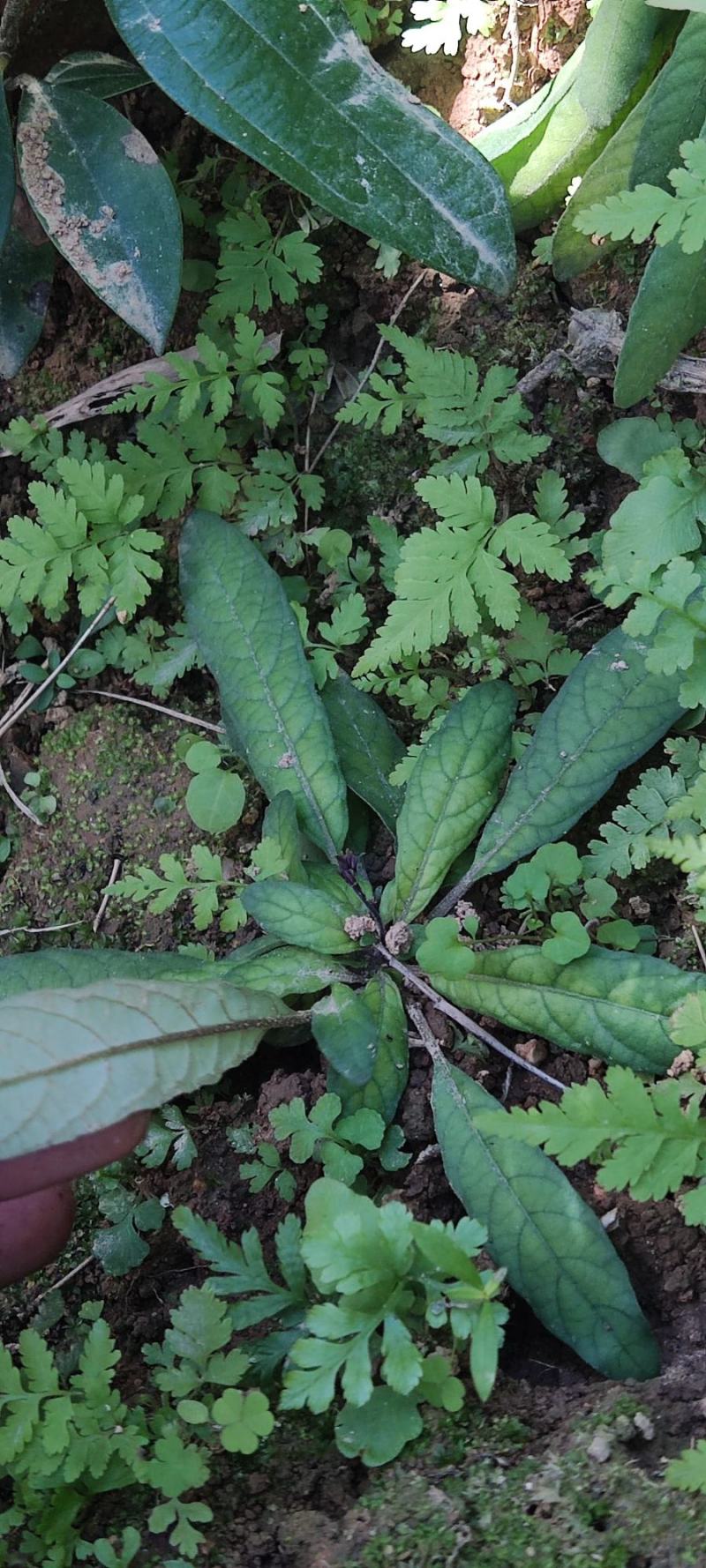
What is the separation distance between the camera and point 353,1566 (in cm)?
139

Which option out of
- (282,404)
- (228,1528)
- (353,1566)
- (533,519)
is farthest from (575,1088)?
(282,404)

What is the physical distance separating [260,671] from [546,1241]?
3.63 ft

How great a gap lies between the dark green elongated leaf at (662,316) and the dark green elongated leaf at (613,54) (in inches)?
13.4

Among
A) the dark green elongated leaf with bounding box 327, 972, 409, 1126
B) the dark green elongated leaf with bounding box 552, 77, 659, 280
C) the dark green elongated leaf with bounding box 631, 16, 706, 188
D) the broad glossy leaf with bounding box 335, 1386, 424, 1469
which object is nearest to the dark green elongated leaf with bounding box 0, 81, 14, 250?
the dark green elongated leaf with bounding box 552, 77, 659, 280

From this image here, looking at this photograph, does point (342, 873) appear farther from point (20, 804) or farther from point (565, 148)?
point (565, 148)

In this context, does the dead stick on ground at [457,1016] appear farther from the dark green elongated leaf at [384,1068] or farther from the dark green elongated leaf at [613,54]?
the dark green elongated leaf at [613,54]

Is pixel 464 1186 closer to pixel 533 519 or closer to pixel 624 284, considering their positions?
pixel 533 519

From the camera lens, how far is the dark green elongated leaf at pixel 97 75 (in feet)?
7.52

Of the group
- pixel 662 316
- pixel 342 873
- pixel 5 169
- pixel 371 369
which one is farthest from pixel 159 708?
pixel 662 316

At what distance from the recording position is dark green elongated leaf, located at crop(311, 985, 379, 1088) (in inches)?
72.2

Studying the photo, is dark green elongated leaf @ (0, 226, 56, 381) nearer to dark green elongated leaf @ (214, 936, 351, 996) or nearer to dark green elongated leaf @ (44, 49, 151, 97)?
dark green elongated leaf @ (44, 49, 151, 97)

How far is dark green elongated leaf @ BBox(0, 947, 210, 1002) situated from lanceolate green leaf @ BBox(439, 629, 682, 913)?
546 millimetres

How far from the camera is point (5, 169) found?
7.18 ft

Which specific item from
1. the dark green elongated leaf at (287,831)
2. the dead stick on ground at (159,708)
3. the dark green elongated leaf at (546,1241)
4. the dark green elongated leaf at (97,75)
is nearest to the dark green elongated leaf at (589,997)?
the dark green elongated leaf at (546,1241)
